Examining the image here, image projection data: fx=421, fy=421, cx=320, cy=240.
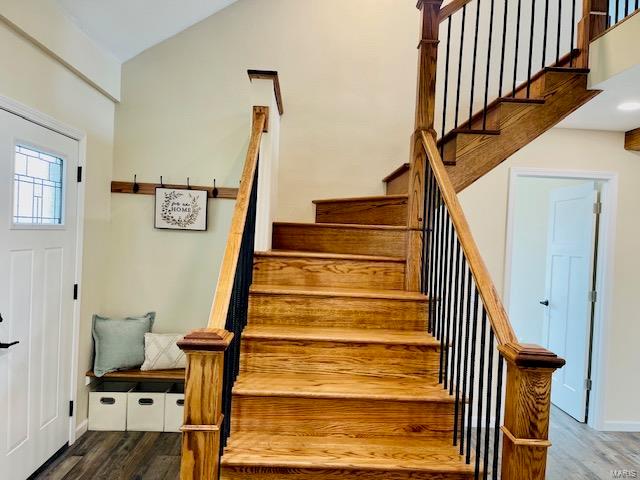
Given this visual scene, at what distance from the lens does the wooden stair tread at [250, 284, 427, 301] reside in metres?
2.20

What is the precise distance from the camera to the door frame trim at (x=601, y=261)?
356 cm

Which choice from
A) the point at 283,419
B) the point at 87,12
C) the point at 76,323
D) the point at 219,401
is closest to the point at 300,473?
the point at 283,419

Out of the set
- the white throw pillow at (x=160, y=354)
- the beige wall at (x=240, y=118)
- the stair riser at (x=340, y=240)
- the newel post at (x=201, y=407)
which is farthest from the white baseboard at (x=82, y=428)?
the newel post at (x=201, y=407)

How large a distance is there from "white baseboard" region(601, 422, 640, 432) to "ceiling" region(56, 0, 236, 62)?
188 inches

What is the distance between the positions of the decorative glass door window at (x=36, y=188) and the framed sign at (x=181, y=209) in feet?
2.45

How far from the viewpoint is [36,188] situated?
250 centimetres

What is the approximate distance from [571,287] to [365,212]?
227 centimetres

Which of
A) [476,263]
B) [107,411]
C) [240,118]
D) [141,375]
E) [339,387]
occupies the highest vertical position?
[240,118]

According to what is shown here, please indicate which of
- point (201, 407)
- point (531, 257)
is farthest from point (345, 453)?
point (531, 257)

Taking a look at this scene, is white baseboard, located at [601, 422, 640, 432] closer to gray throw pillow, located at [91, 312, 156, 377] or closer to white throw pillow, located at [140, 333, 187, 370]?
white throw pillow, located at [140, 333, 187, 370]

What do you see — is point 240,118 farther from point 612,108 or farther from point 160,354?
point 612,108

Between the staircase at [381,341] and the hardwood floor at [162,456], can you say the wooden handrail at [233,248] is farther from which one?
the hardwood floor at [162,456]

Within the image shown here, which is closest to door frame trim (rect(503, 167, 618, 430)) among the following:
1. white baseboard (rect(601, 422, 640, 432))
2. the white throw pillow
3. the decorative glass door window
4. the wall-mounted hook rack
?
white baseboard (rect(601, 422, 640, 432))

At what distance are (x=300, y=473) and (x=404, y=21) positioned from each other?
11.9 ft
